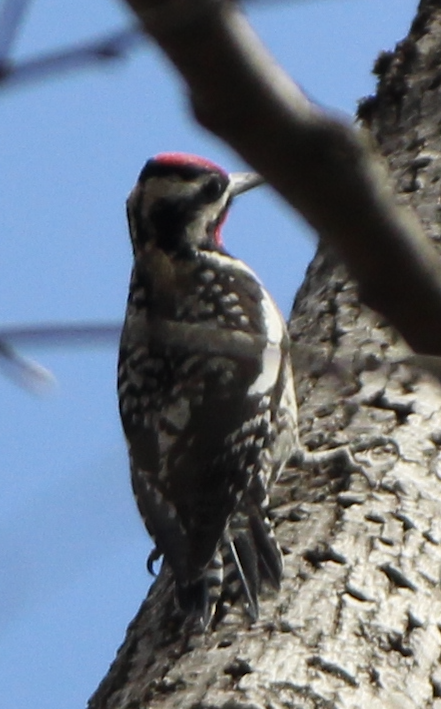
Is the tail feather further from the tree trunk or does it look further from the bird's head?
the bird's head

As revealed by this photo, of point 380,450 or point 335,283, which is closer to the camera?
point 380,450

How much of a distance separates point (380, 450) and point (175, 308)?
3.67 feet

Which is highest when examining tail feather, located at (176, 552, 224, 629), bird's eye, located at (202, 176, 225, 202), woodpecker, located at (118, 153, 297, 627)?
bird's eye, located at (202, 176, 225, 202)

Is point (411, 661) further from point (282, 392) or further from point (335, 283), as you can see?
point (335, 283)

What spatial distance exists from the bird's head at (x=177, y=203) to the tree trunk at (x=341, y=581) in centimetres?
73

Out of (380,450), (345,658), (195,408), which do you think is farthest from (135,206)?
(345,658)

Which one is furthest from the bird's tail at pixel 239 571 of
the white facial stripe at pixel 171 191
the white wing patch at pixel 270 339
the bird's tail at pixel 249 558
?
the white facial stripe at pixel 171 191

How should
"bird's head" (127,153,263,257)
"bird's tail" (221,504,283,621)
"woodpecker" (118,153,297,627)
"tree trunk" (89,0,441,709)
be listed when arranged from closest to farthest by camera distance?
"tree trunk" (89,0,441,709) < "bird's tail" (221,504,283,621) < "woodpecker" (118,153,297,627) < "bird's head" (127,153,263,257)

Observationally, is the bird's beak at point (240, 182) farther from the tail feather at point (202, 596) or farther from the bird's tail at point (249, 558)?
the tail feather at point (202, 596)

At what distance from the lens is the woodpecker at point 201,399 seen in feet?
10.5

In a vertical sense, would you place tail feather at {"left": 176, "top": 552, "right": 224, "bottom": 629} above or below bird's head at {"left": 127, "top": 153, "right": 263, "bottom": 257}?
below

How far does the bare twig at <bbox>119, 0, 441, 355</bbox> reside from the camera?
0.72m

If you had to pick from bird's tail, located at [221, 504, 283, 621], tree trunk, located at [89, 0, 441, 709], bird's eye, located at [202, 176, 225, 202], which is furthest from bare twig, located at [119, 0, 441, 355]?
bird's eye, located at [202, 176, 225, 202]

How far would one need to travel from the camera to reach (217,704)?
8.08ft
